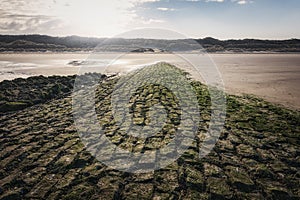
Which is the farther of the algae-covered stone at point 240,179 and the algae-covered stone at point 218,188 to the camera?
the algae-covered stone at point 240,179

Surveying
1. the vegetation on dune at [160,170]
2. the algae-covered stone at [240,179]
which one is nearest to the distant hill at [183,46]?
the vegetation on dune at [160,170]

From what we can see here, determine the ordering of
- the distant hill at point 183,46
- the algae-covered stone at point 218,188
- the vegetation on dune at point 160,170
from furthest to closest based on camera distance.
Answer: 1. the distant hill at point 183,46
2. the vegetation on dune at point 160,170
3. the algae-covered stone at point 218,188

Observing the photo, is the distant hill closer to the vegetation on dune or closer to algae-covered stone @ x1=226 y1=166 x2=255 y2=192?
the vegetation on dune

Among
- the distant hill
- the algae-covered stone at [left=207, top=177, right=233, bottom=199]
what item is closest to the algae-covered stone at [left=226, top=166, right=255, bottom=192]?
the algae-covered stone at [left=207, top=177, right=233, bottom=199]

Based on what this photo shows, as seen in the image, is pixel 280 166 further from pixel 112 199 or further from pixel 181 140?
pixel 112 199

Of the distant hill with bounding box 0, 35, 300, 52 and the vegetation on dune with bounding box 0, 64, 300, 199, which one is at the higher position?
the distant hill with bounding box 0, 35, 300, 52

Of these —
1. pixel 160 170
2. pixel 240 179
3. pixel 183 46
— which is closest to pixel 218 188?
pixel 240 179

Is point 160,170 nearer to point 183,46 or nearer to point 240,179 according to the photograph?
point 240,179

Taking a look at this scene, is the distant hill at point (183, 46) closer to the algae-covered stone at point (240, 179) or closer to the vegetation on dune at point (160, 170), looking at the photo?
the vegetation on dune at point (160, 170)

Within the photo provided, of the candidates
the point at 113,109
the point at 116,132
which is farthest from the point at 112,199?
the point at 113,109
